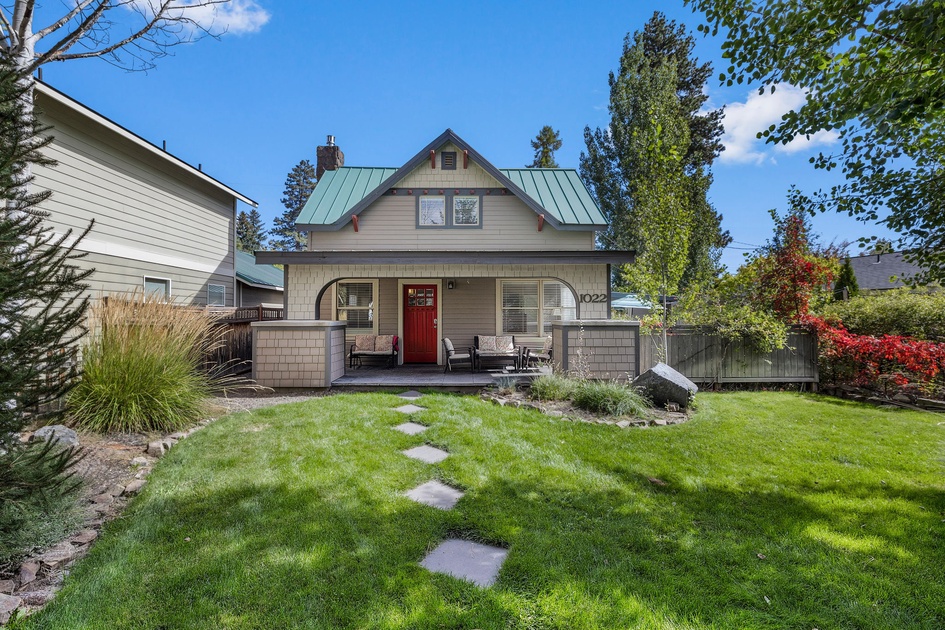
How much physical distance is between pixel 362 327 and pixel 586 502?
903 centimetres

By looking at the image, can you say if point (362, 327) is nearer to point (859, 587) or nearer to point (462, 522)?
point (462, 522)

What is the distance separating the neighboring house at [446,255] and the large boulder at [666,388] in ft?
→ 7.88

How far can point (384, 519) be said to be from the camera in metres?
2.79

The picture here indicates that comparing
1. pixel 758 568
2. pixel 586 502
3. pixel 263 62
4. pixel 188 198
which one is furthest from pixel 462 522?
pixel 263 62

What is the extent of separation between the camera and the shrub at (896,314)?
7.93 meters

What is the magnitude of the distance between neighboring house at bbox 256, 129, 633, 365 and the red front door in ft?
0.09

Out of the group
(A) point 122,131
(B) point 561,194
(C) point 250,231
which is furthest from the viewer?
(C) point 250,231

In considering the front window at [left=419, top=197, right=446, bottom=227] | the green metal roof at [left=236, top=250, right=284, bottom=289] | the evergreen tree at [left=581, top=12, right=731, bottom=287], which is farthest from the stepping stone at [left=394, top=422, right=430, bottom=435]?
the evergreen tree at [left=581, top=12, right=731, bottom=287]

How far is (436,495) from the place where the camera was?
3219mm

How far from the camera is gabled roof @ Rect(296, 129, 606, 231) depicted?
10.1 m

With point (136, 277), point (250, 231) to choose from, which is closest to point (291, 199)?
point (250, 231)

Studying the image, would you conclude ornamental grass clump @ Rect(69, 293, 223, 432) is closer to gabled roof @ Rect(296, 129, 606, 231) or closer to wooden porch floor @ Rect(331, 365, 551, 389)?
wooden porch floor @ Rect(331, 365, 551, 389)

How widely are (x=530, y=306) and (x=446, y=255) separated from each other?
3711mm

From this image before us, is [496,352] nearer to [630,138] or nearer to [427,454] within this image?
[427,454]
